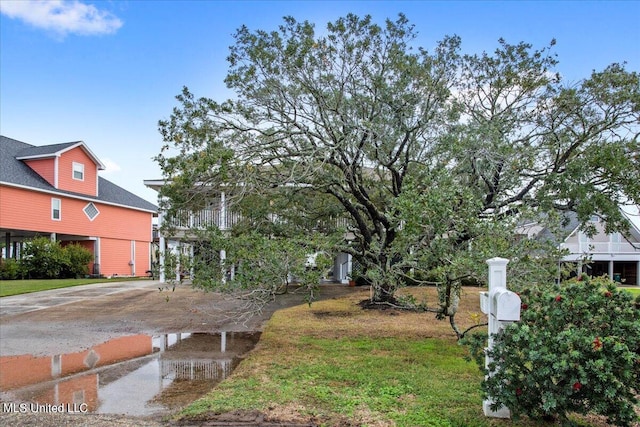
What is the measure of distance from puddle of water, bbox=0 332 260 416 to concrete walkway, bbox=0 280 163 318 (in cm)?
579

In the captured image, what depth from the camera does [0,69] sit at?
1516 cm

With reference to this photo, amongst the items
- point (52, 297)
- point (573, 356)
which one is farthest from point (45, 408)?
point (52, 297)

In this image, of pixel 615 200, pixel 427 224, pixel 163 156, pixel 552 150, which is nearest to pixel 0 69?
pixel 163 156

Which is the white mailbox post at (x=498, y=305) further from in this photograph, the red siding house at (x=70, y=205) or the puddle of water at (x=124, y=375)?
the red siding house at (x=70, y=205)

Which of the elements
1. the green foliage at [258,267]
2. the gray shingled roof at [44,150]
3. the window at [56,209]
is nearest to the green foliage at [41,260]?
the window at [56,209]

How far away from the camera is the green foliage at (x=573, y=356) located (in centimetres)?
339

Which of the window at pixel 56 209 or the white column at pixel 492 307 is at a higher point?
the window at pixel 56 209

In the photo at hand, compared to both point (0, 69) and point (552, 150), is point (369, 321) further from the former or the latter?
point (0, 69)

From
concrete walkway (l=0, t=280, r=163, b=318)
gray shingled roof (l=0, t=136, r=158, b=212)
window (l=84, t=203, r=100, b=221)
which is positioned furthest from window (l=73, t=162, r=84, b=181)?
concrete walkway (l=0, t=280, r=163, b=318)

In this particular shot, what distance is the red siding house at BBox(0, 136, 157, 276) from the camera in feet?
73.2

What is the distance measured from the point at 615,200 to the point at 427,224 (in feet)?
16.6

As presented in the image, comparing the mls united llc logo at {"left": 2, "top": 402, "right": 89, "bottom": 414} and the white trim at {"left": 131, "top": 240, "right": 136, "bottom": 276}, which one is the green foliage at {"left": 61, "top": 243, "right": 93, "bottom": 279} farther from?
the mls united llc logo at {"left": 2, "top": 402, "right": 89, "bottom": 414}

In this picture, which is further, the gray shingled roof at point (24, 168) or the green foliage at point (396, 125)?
the gray shingled roof at point (24, 168)

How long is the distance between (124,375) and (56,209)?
21.1 metres
